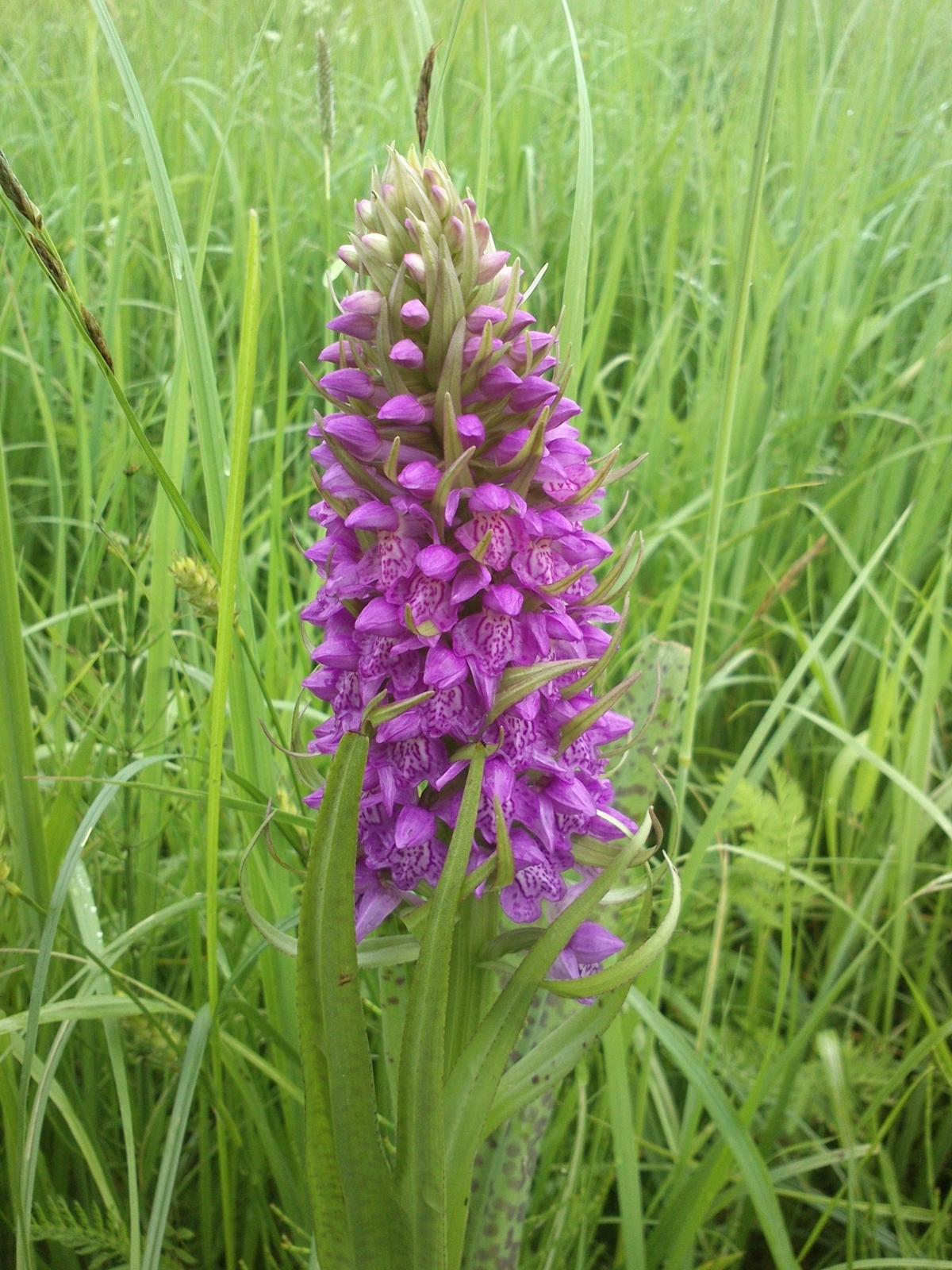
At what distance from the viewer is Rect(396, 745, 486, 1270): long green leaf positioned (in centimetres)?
87

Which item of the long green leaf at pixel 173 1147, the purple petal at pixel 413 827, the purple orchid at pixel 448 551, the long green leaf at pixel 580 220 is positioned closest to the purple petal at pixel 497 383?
the purple orchid at pixel 448 551

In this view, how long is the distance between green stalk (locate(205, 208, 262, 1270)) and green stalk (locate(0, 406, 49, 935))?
27 centimetres

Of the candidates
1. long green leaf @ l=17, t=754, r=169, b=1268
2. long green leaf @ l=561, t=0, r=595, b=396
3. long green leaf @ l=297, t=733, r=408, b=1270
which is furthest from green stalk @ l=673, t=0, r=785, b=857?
long green leaf @ l=17, t=754, r=169, b=1268

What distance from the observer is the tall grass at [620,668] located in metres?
1.36

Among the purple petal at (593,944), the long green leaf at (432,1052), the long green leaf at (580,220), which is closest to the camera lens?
the long green leaf at (432,1052)

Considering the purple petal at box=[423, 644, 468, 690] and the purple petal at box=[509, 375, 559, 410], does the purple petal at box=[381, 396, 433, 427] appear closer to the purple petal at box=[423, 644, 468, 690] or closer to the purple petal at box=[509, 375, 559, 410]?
the purple petal at box=[509, 375, 559, 410]

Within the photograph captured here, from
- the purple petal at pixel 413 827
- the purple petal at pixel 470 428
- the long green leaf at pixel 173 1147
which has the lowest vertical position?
the long green leaf at pixel 173 1147

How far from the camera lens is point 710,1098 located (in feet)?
4.42

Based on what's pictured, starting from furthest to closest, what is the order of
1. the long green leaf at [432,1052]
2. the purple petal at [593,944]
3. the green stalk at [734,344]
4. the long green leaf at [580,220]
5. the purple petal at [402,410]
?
the long green leaf at [580,220] → the green stalk at [734,344] → the purple petal at [593,944] → the purple petal at [402,410] → the long green leaf at [432,1052]

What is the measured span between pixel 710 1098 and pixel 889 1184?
428 mm

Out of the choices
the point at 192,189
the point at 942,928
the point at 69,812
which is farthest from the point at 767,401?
the point at 192,189

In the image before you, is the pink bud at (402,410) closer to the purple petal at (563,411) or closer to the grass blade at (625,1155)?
the purple petal at (563,411)

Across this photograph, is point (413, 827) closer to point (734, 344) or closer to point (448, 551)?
point (448, 551)

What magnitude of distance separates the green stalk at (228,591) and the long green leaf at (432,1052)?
32 centimetres
